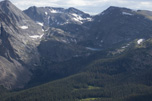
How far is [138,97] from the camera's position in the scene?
575 feet

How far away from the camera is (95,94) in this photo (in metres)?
197

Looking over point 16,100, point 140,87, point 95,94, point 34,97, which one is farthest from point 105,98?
point 16,100

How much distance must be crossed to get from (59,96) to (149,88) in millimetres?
64586

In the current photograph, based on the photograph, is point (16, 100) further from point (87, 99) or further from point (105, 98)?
point (105, 98)

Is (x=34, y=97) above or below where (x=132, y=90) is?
below

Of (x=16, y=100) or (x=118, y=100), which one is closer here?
(x=118, y=100)

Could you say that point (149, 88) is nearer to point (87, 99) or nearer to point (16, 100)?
point (87, 99)

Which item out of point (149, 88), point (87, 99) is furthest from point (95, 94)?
point (149, 88)

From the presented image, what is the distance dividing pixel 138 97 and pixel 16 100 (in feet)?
288

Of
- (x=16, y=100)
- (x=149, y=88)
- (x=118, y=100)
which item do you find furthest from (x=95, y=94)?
(x=16, y=100)

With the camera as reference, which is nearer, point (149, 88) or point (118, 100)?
point (118, 100)

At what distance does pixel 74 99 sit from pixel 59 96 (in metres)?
12.1

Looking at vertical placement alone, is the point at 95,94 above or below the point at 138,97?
below

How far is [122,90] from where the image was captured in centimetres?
19650
